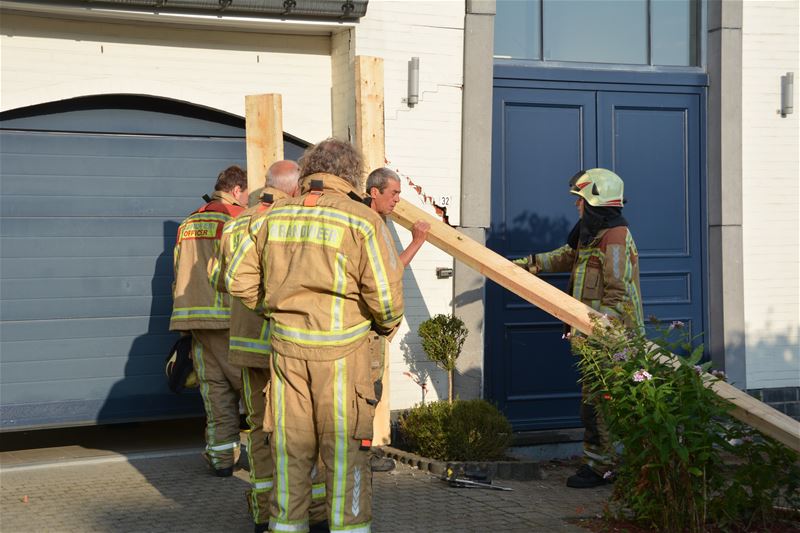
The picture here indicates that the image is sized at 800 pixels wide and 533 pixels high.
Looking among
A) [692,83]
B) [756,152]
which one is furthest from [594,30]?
[756,152]

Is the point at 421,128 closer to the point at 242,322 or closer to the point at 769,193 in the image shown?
the point at 242,322

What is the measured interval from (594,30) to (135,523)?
6298 mm

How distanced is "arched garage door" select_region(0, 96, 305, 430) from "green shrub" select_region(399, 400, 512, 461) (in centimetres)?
202

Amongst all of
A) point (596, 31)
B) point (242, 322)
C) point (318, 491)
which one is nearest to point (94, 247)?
point (242, 322)

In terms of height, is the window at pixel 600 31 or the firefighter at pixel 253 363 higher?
the window at pixel 600 31

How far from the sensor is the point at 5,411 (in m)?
8.30

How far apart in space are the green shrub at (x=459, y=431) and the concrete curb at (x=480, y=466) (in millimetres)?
102

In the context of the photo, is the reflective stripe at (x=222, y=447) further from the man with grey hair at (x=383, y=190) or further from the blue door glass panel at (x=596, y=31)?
the blue door glass panel at (x=596, y=31)

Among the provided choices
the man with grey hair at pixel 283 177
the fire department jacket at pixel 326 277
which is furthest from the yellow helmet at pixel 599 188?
the fire department jacket at pixel 326 277

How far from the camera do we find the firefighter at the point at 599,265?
7.58 m

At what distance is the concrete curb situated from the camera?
308 inches

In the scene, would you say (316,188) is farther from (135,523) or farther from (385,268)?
(135,523)

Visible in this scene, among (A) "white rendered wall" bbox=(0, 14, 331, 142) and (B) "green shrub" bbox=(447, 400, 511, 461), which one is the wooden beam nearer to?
(A) "white rendered wall" bbox=(0, 14, 331, 142)

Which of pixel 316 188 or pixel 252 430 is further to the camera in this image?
pixel 252 430
